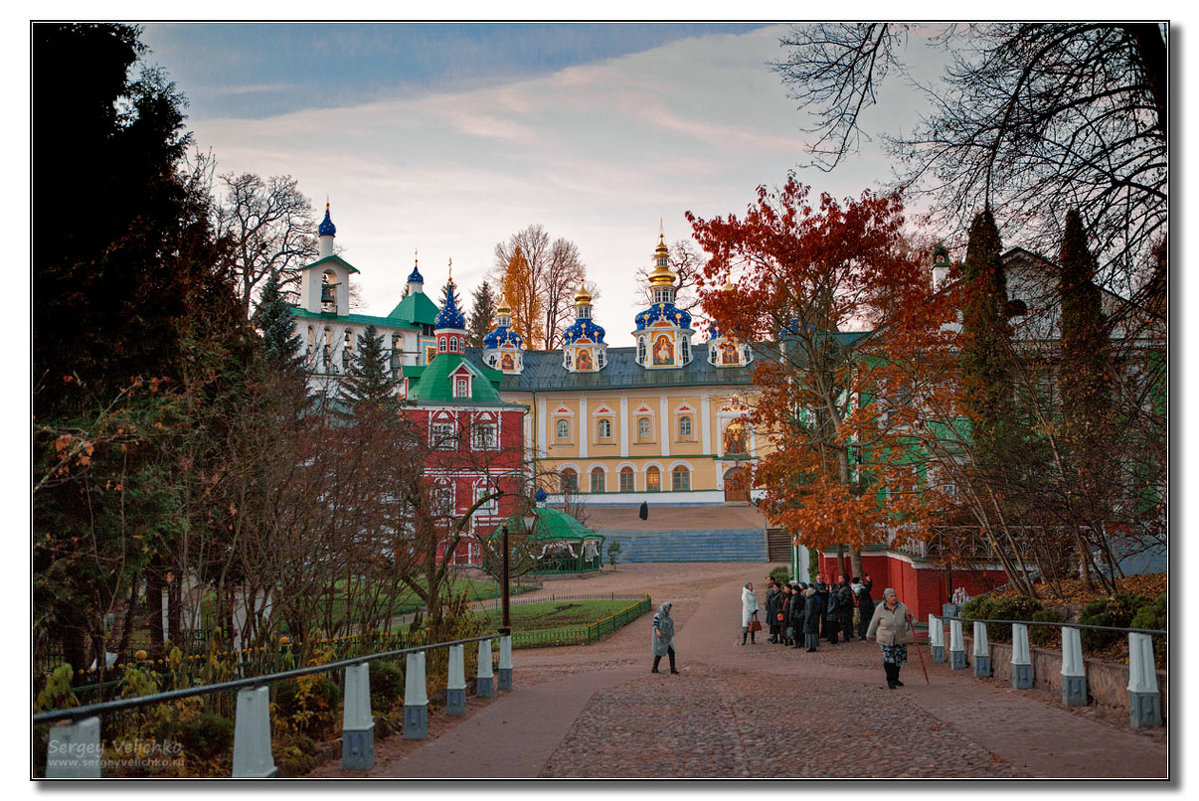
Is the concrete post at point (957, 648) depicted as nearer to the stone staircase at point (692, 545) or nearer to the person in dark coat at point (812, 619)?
the person in dark coat at point (812, 619)

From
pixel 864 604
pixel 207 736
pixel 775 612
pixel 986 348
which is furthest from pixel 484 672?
pixel 864 604

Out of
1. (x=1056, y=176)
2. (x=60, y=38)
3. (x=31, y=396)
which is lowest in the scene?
(x=31, y=396)

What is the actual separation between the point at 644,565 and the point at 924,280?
24094 mm

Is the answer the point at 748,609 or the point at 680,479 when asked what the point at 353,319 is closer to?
the point at 748,609

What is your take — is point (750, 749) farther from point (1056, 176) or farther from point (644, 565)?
point (644, 565)

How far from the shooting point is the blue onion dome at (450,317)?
147ft

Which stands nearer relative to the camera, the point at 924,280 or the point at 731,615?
the point at 924,280

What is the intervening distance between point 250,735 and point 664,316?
1901 inches

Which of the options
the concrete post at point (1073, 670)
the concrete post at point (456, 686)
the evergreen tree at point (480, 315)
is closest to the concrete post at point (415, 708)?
the concrete post at point (456, 686)

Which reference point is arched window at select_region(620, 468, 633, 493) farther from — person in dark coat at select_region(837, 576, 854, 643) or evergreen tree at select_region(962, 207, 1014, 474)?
evergreen tree at select_region(962, 207, 1014, 474)

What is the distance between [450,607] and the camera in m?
12.9

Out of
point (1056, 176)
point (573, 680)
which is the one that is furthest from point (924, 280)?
point (1056, 176)

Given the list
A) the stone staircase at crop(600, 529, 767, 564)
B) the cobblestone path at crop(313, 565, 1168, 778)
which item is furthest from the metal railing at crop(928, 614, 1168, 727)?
the stone staircase at crop(600, 529, 767, 564)

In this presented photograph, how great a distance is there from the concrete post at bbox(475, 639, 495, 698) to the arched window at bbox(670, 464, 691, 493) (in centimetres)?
4061
